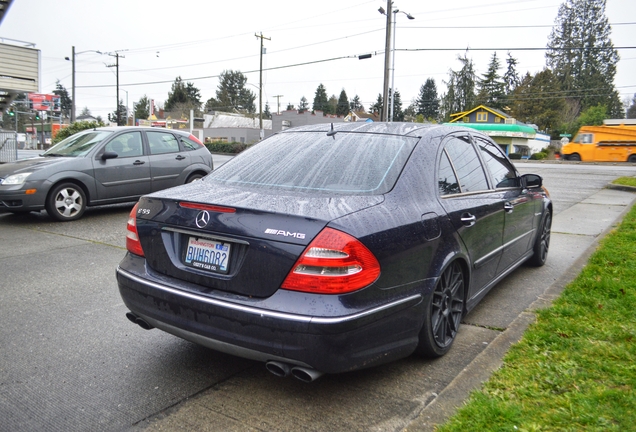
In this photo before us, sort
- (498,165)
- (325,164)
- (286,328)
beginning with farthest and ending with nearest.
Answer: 1. (498,165)
2. (325,164)
3. (286,328)

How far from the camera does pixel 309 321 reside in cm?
249

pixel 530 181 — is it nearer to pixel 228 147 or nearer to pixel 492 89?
pixel 228 147

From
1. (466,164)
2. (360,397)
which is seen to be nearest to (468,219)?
(466,164)

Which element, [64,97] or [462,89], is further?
[64,97]

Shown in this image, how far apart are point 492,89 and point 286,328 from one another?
88.8 m

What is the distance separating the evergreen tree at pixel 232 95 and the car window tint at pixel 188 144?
10602 centimetres

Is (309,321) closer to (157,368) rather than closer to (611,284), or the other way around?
(157,368)

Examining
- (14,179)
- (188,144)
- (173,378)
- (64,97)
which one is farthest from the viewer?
(64,97)

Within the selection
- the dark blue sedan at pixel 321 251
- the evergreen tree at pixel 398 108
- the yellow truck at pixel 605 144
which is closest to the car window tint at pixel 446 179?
the dark blue sedan at pixel 321 251

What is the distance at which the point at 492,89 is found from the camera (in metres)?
83.9

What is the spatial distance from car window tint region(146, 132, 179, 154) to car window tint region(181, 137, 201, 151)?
146mm

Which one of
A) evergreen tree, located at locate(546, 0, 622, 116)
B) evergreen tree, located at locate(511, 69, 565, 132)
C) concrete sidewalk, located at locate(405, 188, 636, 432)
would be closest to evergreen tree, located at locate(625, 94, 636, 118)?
evergreen tree, located at locate(546, 0, 622, 116)

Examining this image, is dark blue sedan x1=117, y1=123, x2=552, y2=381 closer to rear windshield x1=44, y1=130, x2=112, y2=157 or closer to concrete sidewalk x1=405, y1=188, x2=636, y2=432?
concrete sidewalk x1=405, y1=188, x2=636, y2=432

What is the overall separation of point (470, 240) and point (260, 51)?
156 feet
